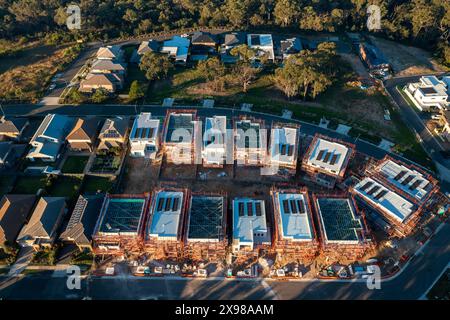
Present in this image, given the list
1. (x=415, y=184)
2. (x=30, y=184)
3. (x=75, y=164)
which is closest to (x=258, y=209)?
(x=415, y=184)

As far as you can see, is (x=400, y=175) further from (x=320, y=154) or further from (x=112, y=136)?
(x=112, y=136)

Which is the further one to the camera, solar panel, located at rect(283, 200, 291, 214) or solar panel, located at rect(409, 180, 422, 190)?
solar panel, located at rect(409, 180, 422, 190)

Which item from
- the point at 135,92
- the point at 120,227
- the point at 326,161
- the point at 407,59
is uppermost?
the point at 407,59

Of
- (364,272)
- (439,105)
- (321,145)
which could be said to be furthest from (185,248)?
(439,105)

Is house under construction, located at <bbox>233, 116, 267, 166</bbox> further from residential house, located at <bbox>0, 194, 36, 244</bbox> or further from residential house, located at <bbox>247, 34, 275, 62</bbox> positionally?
residential house, located at <bbox>0, 194, 36, 244</bbox>

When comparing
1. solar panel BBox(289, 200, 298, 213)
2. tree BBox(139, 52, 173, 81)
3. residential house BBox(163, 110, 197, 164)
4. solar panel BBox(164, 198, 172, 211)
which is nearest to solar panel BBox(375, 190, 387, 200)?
solar panel BBox(289, 200, 298, 213)

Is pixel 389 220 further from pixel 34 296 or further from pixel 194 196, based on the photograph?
pixel 34 296

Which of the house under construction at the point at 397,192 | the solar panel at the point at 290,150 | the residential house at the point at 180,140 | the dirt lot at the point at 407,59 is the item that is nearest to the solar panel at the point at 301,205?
the house under construction at the point at 397,192
